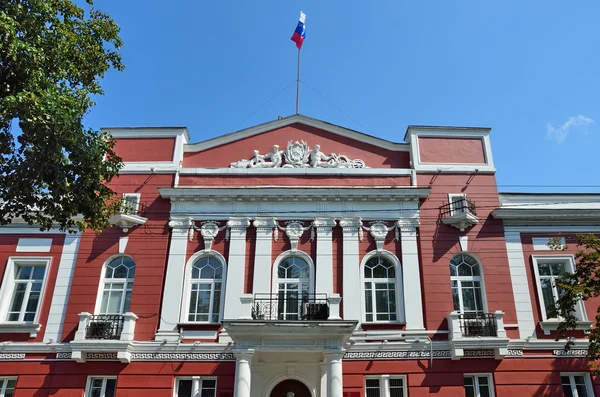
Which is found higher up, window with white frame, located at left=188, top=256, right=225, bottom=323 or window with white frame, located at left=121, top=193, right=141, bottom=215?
window with white frame, located at left=121, top=193, right=141, bottom=215

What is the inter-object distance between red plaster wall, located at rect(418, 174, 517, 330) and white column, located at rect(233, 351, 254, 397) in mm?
5875

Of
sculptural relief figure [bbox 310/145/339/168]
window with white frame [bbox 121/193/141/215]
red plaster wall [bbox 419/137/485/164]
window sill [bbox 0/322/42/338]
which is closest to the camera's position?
window sill [bbox 0/322/42/338]

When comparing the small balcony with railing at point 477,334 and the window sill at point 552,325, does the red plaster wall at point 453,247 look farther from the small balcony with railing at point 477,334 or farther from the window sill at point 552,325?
the window sill at point 552,325

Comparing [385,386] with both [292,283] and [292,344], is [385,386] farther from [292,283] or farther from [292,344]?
[292,283]

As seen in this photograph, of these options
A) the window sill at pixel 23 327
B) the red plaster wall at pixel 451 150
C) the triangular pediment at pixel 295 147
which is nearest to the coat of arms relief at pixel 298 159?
the triangular pediment at pixel 295 147

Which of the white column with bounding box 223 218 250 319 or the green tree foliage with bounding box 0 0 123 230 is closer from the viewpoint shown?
the green tree foliage with bounding box 0 0 123 230

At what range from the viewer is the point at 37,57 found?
1109 cm

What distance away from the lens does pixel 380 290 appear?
1719cm

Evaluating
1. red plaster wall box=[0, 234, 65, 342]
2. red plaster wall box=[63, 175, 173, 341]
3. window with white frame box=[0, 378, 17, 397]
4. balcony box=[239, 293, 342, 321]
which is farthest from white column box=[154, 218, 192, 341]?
window with white frame box=[0, 378, 17, 397]

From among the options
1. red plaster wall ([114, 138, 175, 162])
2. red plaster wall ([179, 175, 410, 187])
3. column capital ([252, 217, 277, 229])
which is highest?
red plaster wall ([114, 138, 175, 162])

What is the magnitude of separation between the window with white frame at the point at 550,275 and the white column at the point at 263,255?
891 centimetres

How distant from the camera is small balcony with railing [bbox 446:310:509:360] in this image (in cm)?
1566

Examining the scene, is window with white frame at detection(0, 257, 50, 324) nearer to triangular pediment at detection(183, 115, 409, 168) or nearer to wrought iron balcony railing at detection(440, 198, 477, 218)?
triangular pediment at detection(183, 115, 409, 168)

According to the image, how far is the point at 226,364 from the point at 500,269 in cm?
950
